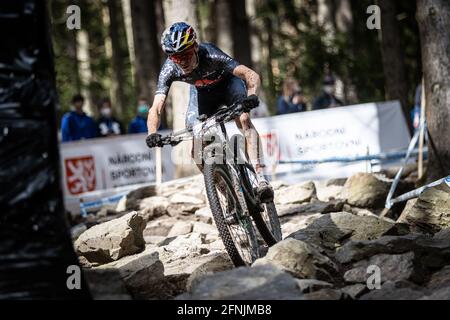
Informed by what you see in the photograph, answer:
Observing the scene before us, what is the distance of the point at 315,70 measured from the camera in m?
23.0

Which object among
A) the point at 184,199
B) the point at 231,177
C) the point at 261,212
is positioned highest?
the point at 231,177

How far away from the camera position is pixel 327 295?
571cm

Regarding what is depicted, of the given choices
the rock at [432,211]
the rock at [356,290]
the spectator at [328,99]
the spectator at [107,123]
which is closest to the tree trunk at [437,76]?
the rock at [432,211]

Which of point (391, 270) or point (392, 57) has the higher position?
point (392, 57)

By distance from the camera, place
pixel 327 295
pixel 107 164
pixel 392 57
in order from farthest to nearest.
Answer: pixel 392 57
pixel 107 164
pixel 327 295

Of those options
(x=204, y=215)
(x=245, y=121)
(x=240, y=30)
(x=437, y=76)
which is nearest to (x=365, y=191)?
(x=437, y=76)

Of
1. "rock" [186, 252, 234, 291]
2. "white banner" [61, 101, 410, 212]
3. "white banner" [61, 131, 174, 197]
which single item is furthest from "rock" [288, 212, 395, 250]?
"white banner" [61, 131, 174, 197]

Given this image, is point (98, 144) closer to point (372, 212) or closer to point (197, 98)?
point (372, 212)

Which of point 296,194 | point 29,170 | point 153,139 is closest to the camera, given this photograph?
point 29,170

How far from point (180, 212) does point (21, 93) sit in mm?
5853

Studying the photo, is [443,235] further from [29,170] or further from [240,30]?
[240,30]

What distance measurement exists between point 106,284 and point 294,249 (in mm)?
1567

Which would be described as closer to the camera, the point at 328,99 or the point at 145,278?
the point at 145,278
